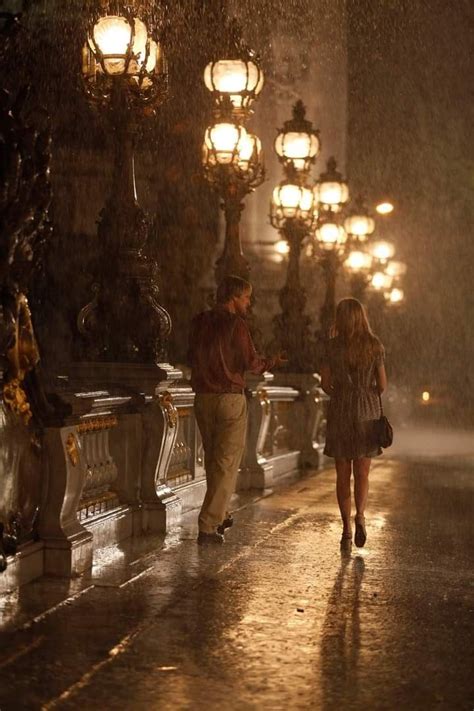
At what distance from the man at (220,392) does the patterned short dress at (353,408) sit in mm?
462

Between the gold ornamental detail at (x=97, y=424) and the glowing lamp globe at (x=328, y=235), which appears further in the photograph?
the glowing lamp globe at (x=328, y=235)

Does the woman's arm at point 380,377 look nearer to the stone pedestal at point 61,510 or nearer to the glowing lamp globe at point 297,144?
the stone pedestal at point 61,510

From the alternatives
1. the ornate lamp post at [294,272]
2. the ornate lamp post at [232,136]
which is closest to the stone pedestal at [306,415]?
the ornate lamp post at [294,272]

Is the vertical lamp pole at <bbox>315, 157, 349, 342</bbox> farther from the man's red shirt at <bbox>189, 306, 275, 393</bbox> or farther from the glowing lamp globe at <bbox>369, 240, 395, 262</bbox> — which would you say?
the man's red shirt at <bbox>189, 306, 275, 393</bbox>

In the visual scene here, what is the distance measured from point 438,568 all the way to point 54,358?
18.9 meters

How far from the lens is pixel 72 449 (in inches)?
309

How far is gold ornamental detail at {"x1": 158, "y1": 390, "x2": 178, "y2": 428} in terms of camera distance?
10.2 m

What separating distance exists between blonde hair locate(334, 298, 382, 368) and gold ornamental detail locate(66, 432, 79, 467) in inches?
91.8

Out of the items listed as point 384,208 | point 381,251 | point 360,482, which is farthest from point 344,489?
point 381,251

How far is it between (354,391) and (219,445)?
110 centimetres

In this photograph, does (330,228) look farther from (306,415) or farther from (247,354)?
(247,354)

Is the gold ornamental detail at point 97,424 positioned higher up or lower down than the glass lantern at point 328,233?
lower down

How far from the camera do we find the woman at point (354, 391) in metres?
A: 9.12

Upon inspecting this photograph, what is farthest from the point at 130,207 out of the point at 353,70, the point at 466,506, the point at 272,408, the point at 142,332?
the point at 353,70
